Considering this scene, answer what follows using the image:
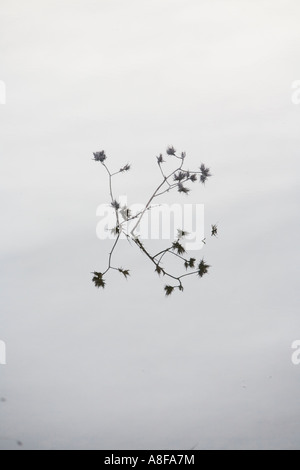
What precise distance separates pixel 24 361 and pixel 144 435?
35 cm

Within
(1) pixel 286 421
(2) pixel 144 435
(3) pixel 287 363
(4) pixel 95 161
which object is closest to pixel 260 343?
(3) pixel 287 363

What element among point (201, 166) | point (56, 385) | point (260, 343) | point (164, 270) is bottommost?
point (56, 385)

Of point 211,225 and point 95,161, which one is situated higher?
point 95,161

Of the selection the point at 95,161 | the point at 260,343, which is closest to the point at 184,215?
the point at 95,161

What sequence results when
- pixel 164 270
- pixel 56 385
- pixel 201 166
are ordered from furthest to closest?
pixel 201 166 < pixel 164 270 < pixel 56 385
